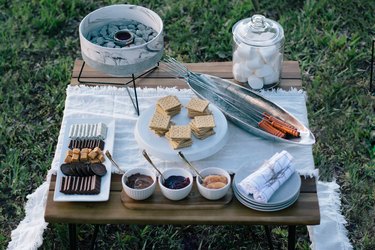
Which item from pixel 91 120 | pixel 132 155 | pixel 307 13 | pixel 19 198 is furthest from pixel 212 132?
pixel 307 13

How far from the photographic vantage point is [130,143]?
262cm

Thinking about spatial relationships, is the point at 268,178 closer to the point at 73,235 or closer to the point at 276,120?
the point at 276,120

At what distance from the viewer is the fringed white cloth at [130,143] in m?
2.54

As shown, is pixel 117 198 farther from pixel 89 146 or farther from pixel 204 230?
pixel 204 230

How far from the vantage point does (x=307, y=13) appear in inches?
166

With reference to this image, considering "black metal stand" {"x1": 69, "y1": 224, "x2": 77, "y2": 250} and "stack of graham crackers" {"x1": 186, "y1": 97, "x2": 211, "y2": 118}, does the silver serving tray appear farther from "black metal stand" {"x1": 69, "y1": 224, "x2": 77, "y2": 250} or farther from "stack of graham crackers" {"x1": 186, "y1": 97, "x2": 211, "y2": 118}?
"black metal stand" {"x1": 69, "y1": 224, "x2": 77, "y2": 250}

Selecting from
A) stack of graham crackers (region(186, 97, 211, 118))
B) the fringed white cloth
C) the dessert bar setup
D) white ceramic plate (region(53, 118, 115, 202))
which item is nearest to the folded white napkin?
the dessert bar setup

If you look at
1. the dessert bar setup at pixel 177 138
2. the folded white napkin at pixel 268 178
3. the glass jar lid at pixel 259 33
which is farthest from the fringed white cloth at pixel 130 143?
the glass jar lid at pixel 259 33

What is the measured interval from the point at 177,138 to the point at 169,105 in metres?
0.19

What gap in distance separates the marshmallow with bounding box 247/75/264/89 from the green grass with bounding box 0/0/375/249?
0.64 m

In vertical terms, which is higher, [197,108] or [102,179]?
[197,108]

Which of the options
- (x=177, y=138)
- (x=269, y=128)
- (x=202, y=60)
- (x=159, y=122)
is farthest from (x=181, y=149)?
(x=202, y=60)

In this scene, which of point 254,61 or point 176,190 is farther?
point 254,61

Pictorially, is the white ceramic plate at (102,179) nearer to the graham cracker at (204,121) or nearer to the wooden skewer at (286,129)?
the graham cracker at (204,121)
